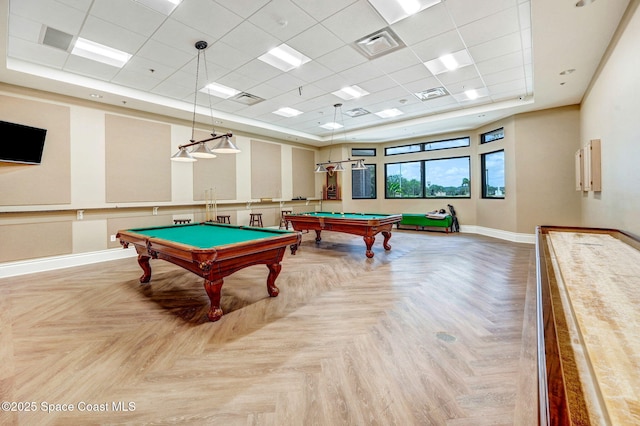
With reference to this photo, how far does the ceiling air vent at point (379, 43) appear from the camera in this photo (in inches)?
146

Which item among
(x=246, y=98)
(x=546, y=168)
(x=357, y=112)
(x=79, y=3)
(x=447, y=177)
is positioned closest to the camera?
(x=79, y=3)

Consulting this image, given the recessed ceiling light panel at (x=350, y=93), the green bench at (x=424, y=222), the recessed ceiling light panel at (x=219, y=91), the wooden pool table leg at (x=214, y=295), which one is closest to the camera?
the wooden pool table leg at (x=214, y=295)

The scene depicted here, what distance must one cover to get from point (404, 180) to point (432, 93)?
4562mm

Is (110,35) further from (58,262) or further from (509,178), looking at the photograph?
(509,178)

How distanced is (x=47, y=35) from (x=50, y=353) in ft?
12.5

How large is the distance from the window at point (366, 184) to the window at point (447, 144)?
2.00 meters

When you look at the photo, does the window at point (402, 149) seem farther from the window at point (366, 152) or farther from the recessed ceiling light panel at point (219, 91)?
the recessed ceiling light panel at point (219, 91)

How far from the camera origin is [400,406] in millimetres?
1699

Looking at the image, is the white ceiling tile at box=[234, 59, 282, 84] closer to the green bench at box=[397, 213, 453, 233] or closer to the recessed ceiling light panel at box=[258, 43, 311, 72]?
the recessed ceiling light panel at box=[258, 43, 311, 72]

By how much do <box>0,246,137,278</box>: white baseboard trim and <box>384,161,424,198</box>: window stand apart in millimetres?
8123

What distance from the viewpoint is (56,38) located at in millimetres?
3637

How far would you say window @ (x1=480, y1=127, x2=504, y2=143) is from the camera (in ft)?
24.4

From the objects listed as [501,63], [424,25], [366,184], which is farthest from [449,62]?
[366,184]

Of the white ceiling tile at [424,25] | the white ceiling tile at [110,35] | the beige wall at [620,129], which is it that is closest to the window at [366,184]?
the beige wall at [620,129]
